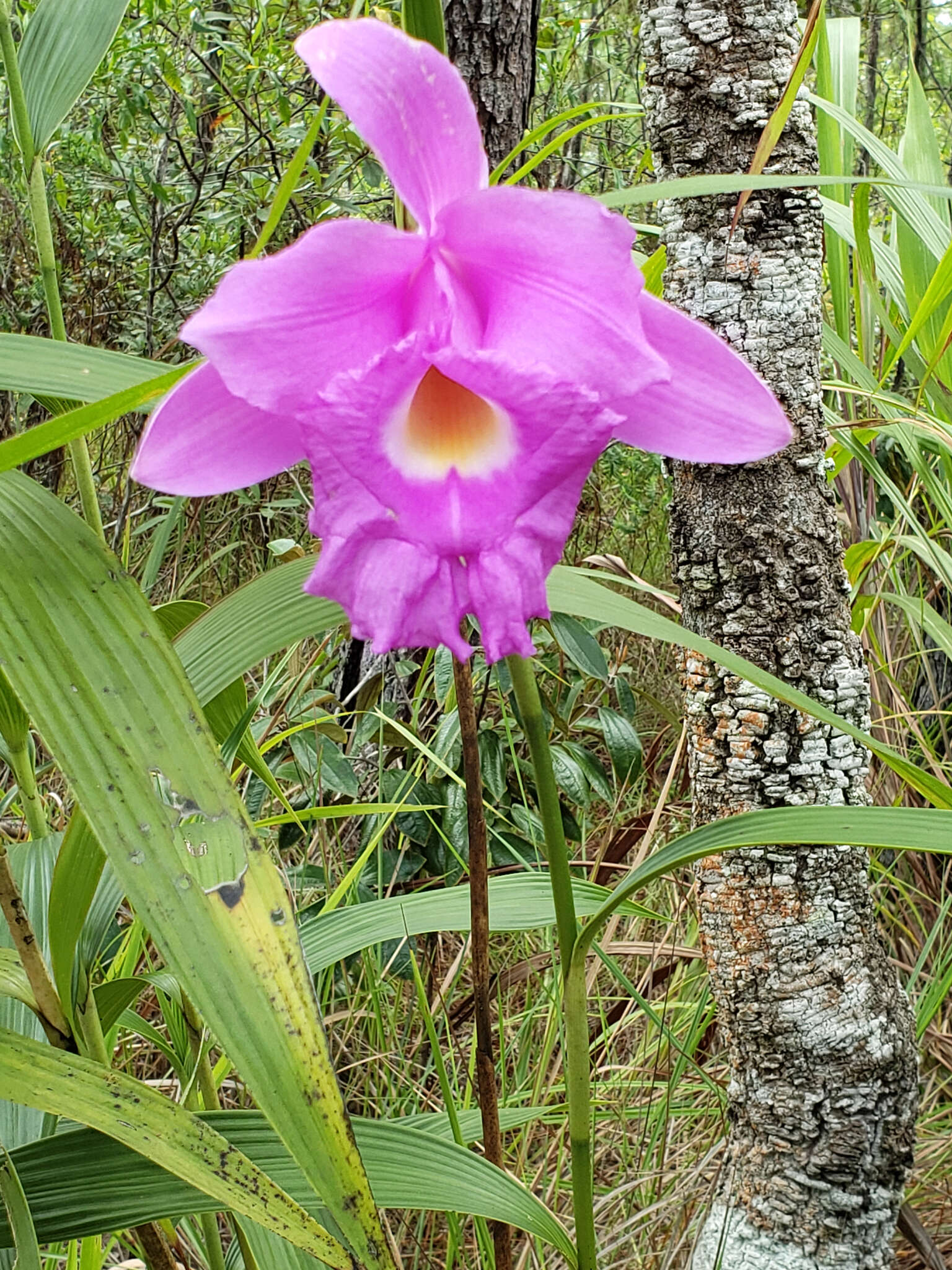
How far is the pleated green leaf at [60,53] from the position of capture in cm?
50

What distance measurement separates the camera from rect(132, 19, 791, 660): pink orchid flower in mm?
370

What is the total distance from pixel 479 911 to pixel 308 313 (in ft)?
1.04

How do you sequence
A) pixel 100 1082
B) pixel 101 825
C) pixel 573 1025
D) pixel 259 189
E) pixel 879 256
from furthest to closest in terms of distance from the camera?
pixel 259 189 → pixel 879 256 → pixel 573 1025 → pixel 100 1082 → pixel 101 825

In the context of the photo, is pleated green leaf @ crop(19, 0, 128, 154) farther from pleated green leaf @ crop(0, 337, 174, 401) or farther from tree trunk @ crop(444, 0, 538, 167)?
tree trunk @ crop(444, 0, 538, 167)

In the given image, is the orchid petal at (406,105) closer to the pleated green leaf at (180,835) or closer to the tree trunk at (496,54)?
the pleated green leaf at (180,835)

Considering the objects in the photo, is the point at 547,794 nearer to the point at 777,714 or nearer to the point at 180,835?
the point at 180,835

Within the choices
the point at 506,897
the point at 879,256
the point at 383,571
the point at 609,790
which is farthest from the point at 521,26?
the point at 383,571

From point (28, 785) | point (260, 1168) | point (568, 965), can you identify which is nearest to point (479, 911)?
point (568, 965)

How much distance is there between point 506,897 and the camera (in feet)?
2.64

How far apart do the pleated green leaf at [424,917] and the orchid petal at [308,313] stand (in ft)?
1.57

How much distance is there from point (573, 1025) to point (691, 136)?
0.75m

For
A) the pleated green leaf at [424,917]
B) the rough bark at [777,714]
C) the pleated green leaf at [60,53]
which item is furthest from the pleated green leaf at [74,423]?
the rough bark at [777,714]

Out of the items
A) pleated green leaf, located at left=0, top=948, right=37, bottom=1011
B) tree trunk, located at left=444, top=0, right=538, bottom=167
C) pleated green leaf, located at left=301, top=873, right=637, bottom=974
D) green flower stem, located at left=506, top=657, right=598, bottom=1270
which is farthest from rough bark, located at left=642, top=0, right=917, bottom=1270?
tree trunk, located at left=444, top=0, right=538, bottom=167

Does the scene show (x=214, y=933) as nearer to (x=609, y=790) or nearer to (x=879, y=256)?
(x=879, y=256)
